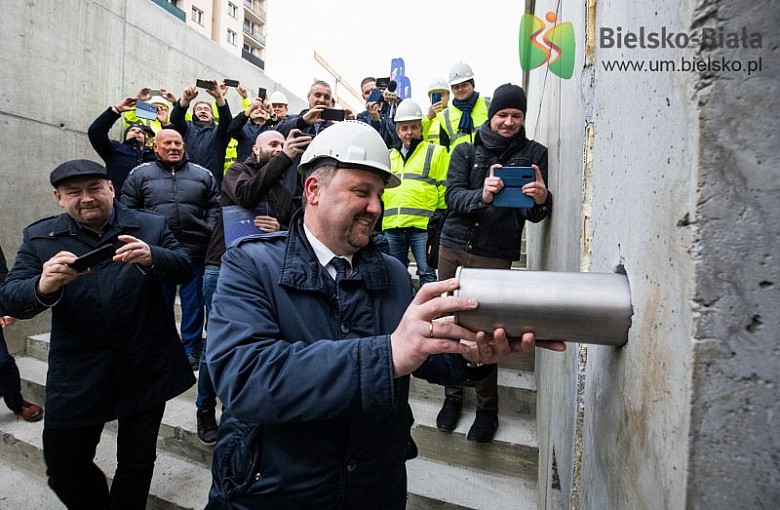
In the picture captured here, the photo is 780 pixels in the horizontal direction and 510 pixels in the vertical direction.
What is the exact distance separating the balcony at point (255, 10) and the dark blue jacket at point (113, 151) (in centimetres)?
3972

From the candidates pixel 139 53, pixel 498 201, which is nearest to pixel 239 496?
pixel 498 201

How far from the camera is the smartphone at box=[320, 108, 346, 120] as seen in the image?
3.68 metres

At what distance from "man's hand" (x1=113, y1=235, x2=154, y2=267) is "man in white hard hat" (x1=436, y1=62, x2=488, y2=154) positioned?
10.6 feet

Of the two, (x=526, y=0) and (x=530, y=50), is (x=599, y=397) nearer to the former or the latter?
(x=530, y=50)

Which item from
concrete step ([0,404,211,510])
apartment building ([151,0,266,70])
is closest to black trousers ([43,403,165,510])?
concrete step ([0,404,211,510])

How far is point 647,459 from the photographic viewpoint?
743 mm

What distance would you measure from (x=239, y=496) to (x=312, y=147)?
120 centimetres

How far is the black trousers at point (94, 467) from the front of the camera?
238 cm

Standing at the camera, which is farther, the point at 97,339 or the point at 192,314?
the point at 192,314

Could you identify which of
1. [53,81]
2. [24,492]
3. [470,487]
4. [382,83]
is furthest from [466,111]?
[24,492]

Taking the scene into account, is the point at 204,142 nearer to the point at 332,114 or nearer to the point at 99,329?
the point at 332,114

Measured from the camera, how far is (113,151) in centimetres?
501

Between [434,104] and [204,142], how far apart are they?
9.42 feet

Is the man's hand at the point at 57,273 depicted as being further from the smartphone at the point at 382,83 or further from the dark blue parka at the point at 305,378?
the smartphone at the point at 382,83
